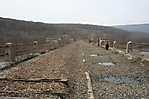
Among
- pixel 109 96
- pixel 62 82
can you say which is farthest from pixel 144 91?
pixel 62 82

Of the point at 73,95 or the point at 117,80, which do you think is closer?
the point at 73,95

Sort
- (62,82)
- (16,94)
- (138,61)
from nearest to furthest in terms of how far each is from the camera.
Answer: (16,94) → (62,82) → (138,61)

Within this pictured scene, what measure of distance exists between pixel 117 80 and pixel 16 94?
5.29m

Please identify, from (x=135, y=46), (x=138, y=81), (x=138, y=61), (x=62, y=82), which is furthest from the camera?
(x=135, y=46)

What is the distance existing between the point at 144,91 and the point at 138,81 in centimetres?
246

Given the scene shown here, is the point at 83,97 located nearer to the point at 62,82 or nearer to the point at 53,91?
the point at 53,91

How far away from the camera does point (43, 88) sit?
10.2m

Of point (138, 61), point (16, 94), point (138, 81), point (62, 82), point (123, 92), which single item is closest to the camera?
point (16, 94)

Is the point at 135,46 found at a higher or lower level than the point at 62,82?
lower

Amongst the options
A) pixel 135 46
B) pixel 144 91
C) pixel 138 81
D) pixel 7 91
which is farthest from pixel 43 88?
pixel 135 46

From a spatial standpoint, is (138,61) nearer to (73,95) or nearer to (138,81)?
(138,81)

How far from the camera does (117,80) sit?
13.0 m

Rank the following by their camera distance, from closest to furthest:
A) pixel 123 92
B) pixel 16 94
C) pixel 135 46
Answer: pixel 16 94 → pixel 123 92 → pixel 135 46

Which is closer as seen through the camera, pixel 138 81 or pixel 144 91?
pixel 144 91
